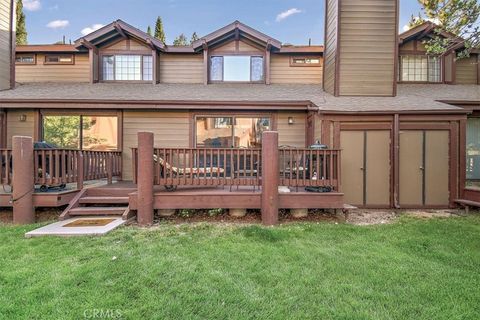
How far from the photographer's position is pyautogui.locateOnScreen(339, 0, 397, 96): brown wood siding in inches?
313

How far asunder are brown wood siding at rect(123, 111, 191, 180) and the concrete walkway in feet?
10.2

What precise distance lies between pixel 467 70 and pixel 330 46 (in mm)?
5392

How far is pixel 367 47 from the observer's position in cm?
802

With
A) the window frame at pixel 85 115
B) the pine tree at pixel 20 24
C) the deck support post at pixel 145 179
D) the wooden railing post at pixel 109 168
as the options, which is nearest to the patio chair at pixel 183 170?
the deck support post at pixel 145 179

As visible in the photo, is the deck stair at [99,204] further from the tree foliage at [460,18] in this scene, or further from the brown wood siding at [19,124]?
the tree foliage at [460,18]

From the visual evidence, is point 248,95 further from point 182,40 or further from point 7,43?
point 182,40

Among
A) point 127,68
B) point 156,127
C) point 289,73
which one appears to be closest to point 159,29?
point 127,68

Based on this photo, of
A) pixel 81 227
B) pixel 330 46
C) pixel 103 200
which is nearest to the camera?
pixel 81 227

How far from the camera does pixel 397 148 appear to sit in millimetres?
6531

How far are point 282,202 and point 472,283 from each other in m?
2.99

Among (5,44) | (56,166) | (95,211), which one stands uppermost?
(5,44)

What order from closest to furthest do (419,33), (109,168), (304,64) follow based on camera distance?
(109,168) → (419,33) → (304,64)

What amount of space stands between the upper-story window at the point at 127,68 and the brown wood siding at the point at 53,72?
2.59 ft

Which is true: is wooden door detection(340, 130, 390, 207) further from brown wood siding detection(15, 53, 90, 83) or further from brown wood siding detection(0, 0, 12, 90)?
brown wood siding detection(0, 0, 12, 90)
